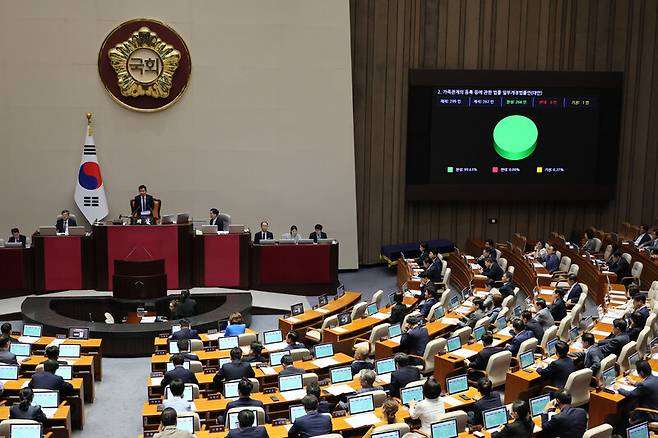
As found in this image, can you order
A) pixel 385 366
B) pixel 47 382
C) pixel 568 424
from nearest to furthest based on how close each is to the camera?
pixel 568 424, pixel 47 382, pixel 385 366

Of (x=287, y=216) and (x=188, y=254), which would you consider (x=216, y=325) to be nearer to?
(x=188, y=254)

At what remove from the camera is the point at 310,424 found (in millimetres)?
7504

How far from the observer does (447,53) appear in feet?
64.3

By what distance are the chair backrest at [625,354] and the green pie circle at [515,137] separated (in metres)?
9.87

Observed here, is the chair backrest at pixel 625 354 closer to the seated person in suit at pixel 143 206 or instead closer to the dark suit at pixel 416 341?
the dark suit at pixel 416 341

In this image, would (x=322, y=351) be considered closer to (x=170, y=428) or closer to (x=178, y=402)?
(x=178, y=402)

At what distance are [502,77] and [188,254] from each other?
349 inches

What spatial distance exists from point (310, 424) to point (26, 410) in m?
2.91

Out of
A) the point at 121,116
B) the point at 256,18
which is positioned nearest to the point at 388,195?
the point at 256,18

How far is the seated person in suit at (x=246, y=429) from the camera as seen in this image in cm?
698

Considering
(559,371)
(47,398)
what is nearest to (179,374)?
(47,398)

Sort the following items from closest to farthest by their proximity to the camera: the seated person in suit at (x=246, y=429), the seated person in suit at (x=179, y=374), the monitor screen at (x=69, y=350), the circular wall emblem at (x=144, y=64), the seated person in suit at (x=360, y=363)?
the seated person in suit at (x=246, y=429) < the seated person in suit at (x=179, y=374) < the seated person in suit at (x=360, y=363) < the monitor screen at (x=69, y=350) < the circular wall emblem at (x=144, y=64)

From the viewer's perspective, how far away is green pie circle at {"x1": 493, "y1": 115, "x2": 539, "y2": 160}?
19.3 metres

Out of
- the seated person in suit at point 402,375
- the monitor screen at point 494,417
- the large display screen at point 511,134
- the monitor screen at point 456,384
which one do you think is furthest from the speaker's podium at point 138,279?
the monitor screen at point 494,417
